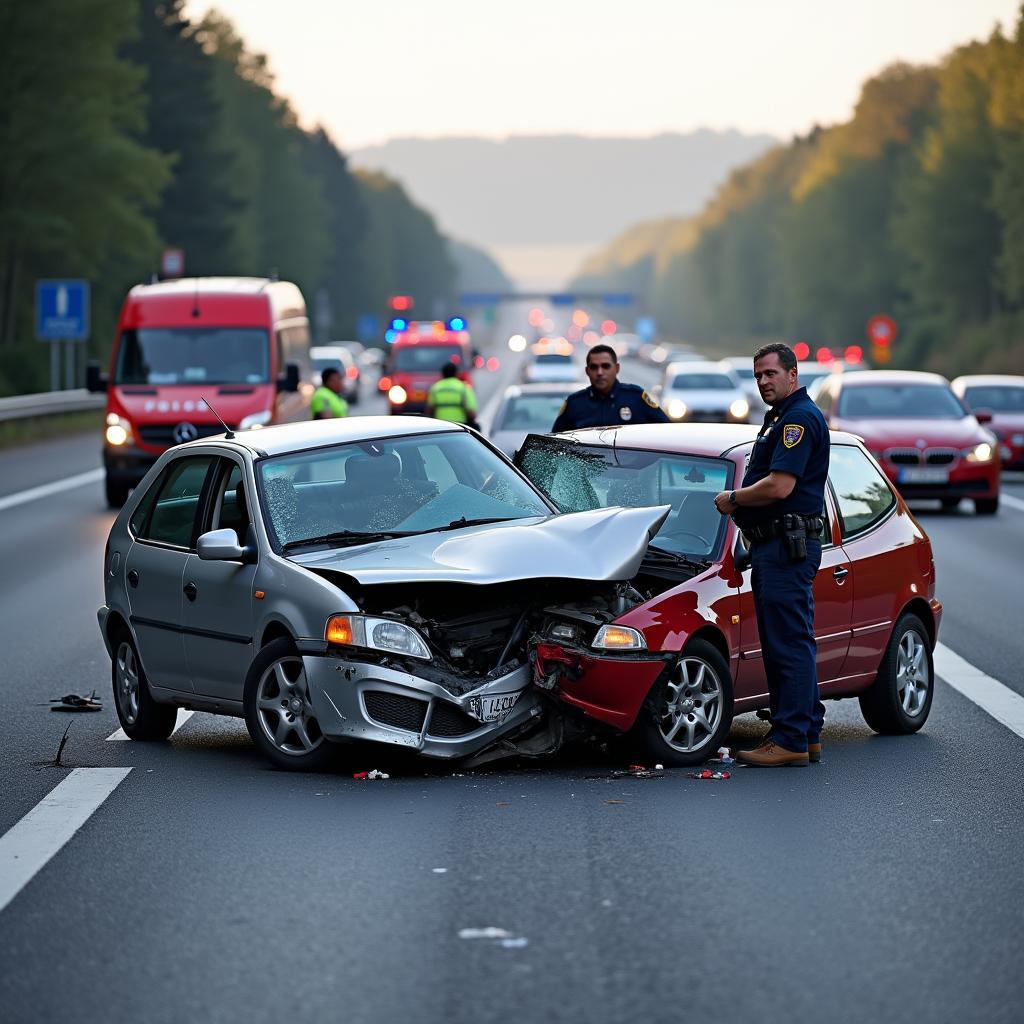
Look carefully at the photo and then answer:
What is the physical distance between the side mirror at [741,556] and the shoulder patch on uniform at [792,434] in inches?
21.1

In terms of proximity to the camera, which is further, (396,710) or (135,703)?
(135,703)

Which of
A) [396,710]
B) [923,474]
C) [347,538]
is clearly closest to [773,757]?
[396,710]

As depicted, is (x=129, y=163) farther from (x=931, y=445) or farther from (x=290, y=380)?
(x=931, y=445)

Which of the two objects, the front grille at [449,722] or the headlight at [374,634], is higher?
the headlight at [374,634]

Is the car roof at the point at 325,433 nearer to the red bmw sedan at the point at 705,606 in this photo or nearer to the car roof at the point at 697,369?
the red bmw sedan at the point at 705,606

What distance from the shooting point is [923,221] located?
97.3 metres

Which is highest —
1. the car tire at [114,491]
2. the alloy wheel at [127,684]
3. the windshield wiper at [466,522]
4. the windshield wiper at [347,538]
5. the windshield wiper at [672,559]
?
the windshield wiper at [466,522]

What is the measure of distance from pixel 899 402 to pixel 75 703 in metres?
17.2

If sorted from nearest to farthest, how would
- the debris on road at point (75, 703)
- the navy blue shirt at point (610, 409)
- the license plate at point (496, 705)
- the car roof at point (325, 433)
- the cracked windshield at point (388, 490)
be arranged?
the license plate at point (496, 705)
the cracked windshield at point (388, 490)
the car roof at point (325, 433)
the debris on road at point (75, 703)
the navy blue shirt at point (610, 409)

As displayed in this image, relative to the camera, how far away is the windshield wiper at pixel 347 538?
31.1 feet

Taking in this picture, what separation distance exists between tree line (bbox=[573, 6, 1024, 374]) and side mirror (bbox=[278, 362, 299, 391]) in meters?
53.5

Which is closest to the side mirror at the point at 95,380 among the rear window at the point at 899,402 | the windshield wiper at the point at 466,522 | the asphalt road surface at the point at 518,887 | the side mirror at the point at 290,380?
the side mirror at the point at 290,380

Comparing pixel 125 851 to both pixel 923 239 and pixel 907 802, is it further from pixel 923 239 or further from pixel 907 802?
pixel 923 239

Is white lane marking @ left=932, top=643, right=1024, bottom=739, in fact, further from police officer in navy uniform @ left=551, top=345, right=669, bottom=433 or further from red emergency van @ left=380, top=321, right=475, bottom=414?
red emergency van @ left=380, top=321, right=475, bottom=414
